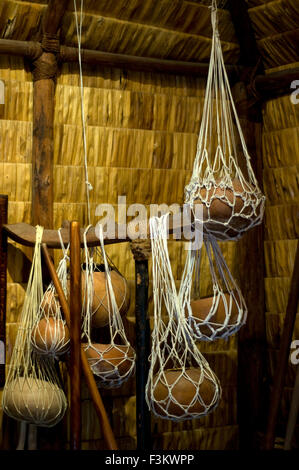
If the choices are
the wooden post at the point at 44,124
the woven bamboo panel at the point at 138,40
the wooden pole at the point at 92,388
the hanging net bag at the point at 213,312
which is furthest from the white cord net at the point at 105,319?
the woven bamboo panel at the point at 138,40

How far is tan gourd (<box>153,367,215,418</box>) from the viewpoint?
8.32 feet

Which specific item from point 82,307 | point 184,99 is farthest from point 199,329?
point 184,99

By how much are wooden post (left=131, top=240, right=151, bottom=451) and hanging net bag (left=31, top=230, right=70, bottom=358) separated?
0.92 feet

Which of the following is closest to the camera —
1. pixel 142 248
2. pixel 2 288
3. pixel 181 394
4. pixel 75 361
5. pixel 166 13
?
pixel 75 361

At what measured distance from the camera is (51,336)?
257cm

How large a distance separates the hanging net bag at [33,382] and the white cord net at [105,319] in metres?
0.19

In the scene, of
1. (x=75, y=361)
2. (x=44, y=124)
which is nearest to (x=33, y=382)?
(x=75, y=361)

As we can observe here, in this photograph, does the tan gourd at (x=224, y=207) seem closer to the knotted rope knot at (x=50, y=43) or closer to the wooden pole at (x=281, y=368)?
the wooden pole at (x=281, y=368)

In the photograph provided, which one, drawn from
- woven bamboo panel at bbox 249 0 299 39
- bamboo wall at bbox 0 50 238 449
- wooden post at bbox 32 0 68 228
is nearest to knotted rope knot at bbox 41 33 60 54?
wooden post at bbox 32 0 68 228

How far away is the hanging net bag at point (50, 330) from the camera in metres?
2.57

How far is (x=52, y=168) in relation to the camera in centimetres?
307

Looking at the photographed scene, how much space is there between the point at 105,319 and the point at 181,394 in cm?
42

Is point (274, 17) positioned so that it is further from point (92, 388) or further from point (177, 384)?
point (92, 388)
